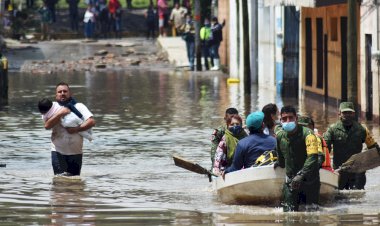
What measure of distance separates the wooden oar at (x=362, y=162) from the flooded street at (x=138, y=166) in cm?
37

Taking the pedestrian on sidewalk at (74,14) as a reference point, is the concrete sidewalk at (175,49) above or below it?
below

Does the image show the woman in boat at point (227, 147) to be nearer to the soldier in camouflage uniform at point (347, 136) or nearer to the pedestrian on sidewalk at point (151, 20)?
the soldier in camouflage uniform at point (347, 136)

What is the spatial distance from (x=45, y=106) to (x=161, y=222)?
4199 millimetres

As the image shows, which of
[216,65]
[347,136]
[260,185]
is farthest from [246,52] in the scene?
[260,185]

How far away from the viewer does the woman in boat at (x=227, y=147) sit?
60.3 feet

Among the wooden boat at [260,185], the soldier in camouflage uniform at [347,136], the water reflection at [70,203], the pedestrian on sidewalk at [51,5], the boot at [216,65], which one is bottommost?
the boot at [216,65]

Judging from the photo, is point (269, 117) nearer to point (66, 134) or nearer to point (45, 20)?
point (66, 134)

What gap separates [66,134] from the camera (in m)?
20.0

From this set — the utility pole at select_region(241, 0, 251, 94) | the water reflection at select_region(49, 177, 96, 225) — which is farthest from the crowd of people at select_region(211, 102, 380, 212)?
the utility pole at select_region(241, 0, 251, 94)

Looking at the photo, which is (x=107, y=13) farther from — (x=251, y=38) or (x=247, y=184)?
(x=247, y=184)

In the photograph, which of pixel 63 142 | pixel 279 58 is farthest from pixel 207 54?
pixel 63 142

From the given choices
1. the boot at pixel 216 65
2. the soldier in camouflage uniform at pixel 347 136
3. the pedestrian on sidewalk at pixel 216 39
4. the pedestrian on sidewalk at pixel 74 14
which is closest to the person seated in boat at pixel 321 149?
the soldier in camouflage uniform at pixel 347 136

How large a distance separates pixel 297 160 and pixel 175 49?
44604mm

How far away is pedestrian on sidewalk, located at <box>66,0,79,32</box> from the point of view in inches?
2680
